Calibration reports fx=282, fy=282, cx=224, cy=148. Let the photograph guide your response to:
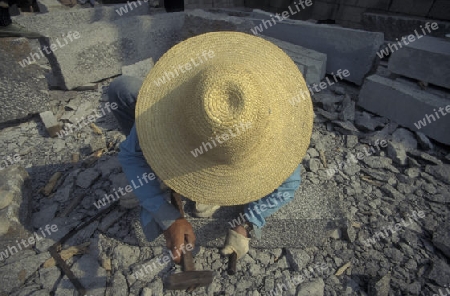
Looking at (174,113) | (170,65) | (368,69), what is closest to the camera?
(174,113)

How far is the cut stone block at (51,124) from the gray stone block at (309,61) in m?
3.97

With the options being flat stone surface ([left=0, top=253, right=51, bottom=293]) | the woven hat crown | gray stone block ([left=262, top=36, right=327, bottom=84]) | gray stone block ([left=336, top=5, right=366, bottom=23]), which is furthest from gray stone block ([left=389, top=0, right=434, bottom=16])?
flat stone surface ([left=0, top=253, right=51, bottom=293])

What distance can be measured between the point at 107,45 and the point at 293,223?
15.4 ft

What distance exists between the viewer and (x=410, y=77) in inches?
168

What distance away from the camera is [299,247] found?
9.55ft

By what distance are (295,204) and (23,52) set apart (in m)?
4.39

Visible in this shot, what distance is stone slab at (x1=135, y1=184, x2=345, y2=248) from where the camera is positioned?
105 inches

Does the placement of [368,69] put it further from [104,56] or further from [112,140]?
[104,56]

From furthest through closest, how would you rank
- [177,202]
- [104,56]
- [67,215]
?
[104,56], [67,215], [177,202]

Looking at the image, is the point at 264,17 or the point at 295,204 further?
the point at 264,17

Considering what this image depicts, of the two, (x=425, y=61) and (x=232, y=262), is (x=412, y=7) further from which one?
(x=232, y=262)

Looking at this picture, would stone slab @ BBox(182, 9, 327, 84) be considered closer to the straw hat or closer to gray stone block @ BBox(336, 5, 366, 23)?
the straw hat

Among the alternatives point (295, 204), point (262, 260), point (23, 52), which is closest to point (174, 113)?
point (295, 204)

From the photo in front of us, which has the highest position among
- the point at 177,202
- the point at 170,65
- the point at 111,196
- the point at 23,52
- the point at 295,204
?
the point at 170,65
